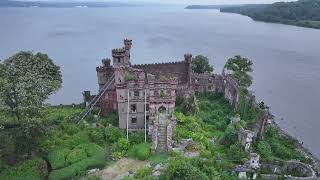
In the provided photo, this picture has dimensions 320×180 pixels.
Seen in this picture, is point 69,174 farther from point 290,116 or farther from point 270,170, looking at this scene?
point 290,116

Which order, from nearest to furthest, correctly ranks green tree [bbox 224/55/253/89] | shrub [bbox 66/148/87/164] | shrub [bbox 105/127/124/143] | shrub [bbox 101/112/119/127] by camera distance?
shrub [bbox 66/148/87/164] < shrub [bbox 105/127/124/143] < shrub [bbox 101/112/119/127] < green tree [bbox 224/55/253/89]

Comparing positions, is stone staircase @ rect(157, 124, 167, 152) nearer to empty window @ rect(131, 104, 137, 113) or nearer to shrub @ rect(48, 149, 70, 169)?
empty window @ rect(131, 104, 137, 113)

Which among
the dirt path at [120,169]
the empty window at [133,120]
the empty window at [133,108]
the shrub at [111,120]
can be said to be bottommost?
the dirt path at [120,169]

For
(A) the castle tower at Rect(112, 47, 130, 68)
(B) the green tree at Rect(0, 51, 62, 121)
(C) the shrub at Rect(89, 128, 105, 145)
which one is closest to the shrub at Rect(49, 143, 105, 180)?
(C) the shrub at Rect(89, 128, 105, 145)

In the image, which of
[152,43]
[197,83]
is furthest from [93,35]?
[197,83]

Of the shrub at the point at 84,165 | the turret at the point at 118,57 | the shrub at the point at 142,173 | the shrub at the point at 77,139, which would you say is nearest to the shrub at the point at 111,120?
the shrub at the point at 77,139

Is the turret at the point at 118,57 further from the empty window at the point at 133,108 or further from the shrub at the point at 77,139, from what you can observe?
the shrub at the point at 77,139
